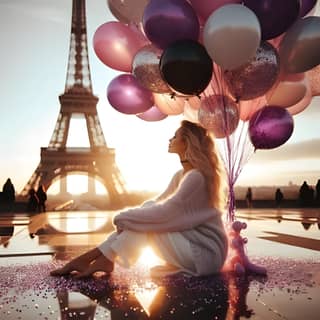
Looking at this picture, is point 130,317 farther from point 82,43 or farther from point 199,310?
point 82,43

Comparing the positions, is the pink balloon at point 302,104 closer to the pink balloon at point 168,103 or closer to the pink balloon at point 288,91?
the pink balloon at point 288,91

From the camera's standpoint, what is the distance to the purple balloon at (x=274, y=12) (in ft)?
13.2

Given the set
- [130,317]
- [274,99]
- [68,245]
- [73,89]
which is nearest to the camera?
[130,317]

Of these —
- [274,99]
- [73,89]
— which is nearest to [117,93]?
[274,99]

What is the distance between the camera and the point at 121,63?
16.6ft

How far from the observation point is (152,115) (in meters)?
5.70

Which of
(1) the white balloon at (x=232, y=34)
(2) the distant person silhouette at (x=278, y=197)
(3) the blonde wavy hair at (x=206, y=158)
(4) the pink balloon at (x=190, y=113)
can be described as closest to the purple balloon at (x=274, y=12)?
(1) the white balloon at (x=232, y=34)

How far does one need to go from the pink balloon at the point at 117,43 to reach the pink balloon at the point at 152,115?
2.32ft

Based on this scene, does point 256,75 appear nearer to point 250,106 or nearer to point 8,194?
point 250,106

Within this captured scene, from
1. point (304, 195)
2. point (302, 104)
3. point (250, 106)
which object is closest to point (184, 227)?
point (250, 106)

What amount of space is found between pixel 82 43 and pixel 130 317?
112 feet

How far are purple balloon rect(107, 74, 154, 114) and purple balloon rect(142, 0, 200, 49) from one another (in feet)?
3.36

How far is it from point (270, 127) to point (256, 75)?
0.65 m

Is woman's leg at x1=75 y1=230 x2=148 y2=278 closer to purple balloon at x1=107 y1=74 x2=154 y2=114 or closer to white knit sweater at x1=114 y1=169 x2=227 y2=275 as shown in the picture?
white knit sweater at x1=114 y1=169 x2=227 y2=275
